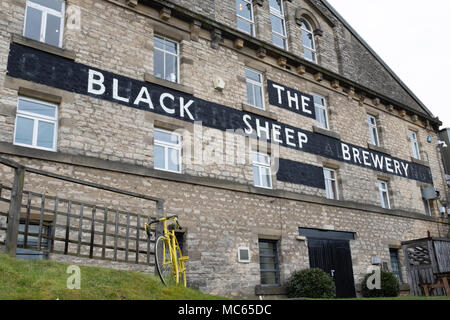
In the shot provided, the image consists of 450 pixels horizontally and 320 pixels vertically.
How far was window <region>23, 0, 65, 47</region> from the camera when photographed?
34.6 ft

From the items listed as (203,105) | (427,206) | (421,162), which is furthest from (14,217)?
(421,162)

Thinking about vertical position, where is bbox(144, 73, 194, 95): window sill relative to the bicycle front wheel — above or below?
above

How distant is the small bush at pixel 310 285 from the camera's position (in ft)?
40.2

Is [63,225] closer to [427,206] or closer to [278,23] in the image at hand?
[278,23]

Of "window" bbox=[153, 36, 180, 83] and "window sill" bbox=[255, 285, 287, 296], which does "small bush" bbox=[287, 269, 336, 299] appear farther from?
"window" bbox=[153, 36, 180, 83]

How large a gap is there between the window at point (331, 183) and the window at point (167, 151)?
20.9 feet

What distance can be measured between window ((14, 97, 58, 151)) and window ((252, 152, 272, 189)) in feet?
20.3

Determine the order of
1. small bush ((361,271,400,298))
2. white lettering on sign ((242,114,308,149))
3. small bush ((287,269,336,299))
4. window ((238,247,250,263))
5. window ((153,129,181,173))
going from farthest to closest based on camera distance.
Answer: small bush ((361,271,400,298)) < white lettering on sign ((242,114,308,149)) < small bush ((287,269,336,299)) < window ((238,247,250,263)) < window ((153,129,181,173))

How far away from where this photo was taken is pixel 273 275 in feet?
42.7

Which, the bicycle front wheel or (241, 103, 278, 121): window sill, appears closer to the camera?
the bicycle front wheel

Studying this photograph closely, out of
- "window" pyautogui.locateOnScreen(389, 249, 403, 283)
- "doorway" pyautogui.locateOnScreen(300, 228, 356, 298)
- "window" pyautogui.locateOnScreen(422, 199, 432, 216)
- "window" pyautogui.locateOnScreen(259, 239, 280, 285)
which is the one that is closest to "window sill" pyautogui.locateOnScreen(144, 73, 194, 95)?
"window" pyautogui.locateOnScreen(259, 239, 280, 285)

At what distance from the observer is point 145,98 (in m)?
11.6

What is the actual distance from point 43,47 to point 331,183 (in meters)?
10.8

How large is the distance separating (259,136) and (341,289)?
5.82m
